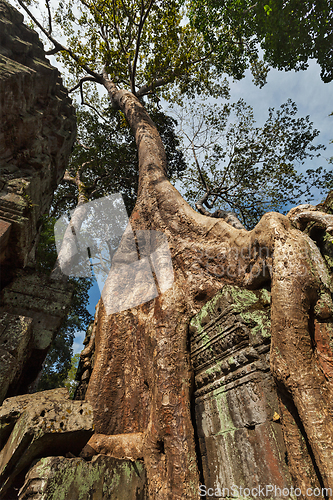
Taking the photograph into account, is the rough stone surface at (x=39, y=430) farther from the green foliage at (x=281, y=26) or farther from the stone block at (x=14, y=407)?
the green foliage at (x=281, y=26)

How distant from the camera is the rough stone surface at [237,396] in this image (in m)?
1.74

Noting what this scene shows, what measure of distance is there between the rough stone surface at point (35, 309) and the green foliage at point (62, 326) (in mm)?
5509

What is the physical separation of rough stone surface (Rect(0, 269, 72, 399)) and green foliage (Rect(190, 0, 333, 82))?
22.8 ft

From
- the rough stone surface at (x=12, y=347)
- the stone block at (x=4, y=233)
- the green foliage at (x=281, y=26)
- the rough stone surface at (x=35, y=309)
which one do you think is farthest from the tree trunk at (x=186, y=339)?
the green foliage at (x=281, y=26)

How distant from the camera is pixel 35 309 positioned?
3.83 metres

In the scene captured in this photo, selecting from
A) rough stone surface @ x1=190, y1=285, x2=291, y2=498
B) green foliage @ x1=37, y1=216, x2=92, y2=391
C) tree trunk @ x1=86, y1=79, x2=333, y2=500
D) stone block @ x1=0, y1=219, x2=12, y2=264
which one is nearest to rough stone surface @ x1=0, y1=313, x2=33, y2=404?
tree trunk @ x1=86, y1=79, x2=333, y2=500

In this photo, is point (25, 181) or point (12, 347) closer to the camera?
point (12, 347)

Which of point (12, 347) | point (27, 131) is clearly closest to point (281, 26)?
point (27, 131)

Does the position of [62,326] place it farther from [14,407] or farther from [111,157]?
[14,407]

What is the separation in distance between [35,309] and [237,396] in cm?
298

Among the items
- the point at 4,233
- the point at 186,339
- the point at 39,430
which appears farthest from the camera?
the point at 4,233

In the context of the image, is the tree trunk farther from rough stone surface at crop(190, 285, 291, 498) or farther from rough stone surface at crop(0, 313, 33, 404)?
rough stone surface at crop(0, 313, 33, 404)

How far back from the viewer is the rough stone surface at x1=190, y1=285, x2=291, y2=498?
174cm

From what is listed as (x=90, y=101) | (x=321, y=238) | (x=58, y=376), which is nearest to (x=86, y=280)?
(x=58, y=376)
